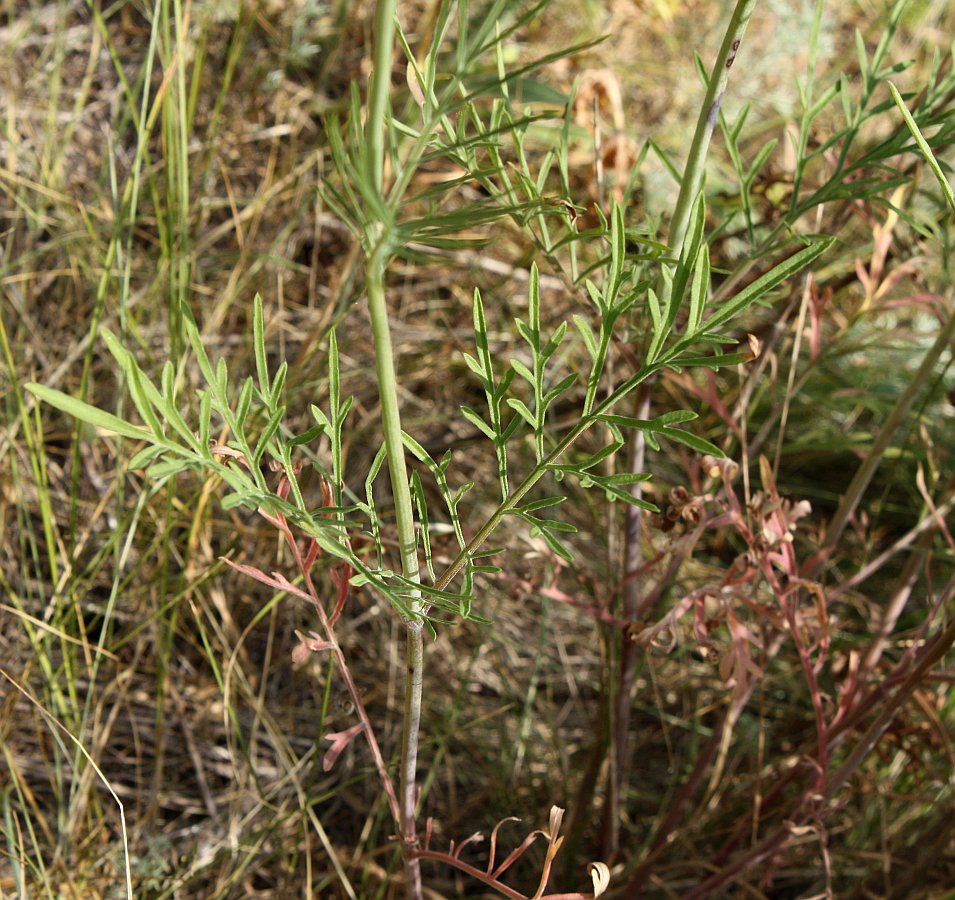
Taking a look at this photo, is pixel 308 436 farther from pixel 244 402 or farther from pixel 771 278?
pixel 771 278

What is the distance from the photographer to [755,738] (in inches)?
49.1

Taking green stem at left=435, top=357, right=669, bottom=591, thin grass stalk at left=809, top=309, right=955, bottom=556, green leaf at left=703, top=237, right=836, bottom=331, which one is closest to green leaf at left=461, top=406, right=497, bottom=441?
green stem at left=435, top=357, right=669, bottom=591

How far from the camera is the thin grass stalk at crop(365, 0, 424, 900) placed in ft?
1.22

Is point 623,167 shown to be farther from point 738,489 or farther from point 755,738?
point 755,738

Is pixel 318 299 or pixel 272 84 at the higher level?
pixel 272 84

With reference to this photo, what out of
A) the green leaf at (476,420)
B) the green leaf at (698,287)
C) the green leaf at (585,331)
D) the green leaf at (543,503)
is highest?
the green leaf at (698,287)

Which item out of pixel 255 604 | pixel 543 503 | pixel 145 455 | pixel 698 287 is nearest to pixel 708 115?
pixel 698 287

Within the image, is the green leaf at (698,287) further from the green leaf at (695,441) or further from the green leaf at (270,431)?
the green leaf at (270,431)

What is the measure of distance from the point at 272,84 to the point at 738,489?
3.22 ft

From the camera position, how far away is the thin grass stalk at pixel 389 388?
0.37m

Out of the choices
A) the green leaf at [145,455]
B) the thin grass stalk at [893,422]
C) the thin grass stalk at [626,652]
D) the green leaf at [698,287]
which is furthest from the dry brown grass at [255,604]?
the green leaf at [145,455]

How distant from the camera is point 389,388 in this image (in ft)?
1.53

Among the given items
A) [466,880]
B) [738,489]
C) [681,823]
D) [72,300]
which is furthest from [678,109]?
[466,880]

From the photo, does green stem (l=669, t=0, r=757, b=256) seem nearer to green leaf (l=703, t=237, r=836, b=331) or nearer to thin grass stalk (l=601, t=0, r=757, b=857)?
thin grass stalk (l=601, t=0, r=757, b=857)
